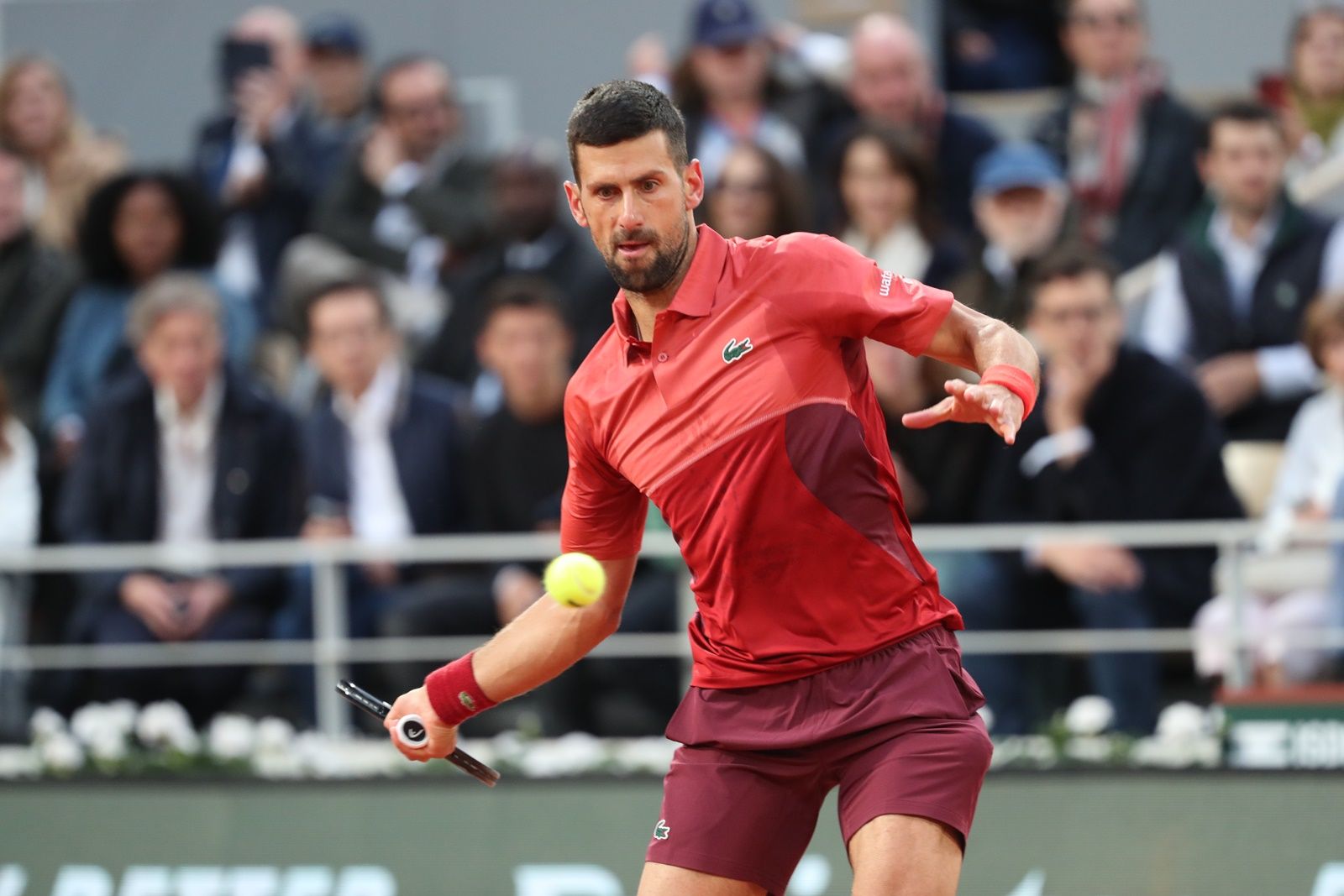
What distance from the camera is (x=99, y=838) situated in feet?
25.8

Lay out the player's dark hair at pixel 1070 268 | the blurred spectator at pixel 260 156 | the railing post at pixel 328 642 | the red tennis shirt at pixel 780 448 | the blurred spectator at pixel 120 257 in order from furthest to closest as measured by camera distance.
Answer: the blurred spectator at pixel 260 156
the blurred spectator at pixel 120 257
the railing post at pixel 328 642
the player's dark hair at pixel 1070 268
the red tennis shirt at pixel 780 448

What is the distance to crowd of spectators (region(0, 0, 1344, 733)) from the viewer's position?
827 centimetres

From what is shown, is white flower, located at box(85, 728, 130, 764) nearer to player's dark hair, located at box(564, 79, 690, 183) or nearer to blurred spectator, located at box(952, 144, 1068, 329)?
blurred spectator, located at box(952, 144, 1068, 329)

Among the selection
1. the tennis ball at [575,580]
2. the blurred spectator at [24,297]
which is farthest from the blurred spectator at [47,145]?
the tennis ball at [575,580]

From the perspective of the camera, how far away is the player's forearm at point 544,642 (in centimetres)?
513

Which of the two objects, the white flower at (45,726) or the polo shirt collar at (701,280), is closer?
the polo shirt collar at (701,280)

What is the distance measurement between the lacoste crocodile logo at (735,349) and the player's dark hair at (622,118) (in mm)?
419

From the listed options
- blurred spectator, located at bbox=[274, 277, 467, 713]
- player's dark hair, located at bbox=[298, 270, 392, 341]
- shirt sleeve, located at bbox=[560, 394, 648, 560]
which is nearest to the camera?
shirt sleeve, located at bbox=[560, 394, 648, 560]

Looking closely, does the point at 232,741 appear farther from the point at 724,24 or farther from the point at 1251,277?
the point at 1251,277

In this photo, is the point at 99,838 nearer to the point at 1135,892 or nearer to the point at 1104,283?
the point at 1135,892

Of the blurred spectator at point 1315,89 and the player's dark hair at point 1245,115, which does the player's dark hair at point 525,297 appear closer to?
the player's dark hair at point 1245,115

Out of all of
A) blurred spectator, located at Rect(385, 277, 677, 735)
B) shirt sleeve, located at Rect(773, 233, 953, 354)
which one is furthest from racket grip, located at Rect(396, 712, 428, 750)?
blurred spectator, located at Rect(385, 277, 677, 735)

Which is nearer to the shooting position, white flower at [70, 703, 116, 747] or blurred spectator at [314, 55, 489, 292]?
white flower at [70, 703, 116, 747]

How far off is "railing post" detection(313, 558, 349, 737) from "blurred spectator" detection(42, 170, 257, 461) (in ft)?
6.60
